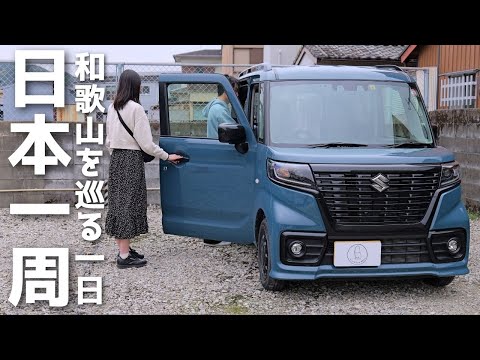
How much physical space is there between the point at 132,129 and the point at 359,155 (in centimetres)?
211

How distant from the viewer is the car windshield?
15.7 feet

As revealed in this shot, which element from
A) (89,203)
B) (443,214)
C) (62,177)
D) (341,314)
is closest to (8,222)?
(62,177)

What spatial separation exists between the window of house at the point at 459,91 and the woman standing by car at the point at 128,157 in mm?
6771

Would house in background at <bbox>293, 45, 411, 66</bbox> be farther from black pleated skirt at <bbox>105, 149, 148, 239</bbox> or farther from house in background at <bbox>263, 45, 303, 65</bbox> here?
black pleated skirt at <bbox>105, 149, 148, 239</bbox>

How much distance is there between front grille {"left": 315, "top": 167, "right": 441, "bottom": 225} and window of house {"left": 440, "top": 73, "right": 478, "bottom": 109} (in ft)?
20.7

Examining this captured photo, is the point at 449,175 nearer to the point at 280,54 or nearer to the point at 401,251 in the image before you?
the point at 401,251

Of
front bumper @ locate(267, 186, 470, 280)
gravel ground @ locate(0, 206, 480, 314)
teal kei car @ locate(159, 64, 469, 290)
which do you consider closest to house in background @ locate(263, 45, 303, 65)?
gravel ground @ locate(0, 206, 480, 314)

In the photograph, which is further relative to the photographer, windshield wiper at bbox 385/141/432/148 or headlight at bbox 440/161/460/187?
windshield wiper at bbox 385/141/432/148

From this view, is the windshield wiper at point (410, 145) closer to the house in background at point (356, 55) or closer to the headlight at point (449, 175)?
the headlight at point (449, 175)

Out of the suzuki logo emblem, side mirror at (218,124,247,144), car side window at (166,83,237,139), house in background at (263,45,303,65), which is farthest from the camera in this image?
house in background at (263,45,303,65)

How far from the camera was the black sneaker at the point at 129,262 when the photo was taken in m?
5.59

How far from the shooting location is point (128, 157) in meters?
5.30

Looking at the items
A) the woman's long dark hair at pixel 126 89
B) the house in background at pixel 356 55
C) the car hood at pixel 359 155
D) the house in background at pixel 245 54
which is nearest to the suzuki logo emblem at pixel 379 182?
the car hood at pixel 359 155

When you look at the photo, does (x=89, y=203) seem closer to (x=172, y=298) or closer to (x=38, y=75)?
(x=38, y=75)
